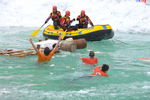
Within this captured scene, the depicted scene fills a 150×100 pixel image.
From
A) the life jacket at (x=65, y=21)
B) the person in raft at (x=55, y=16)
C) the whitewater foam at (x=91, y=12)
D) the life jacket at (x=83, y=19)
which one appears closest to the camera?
the life jacket at (x=65, y=21)

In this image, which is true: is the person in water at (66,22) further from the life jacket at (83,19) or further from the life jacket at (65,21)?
the life jacket at (83,19)

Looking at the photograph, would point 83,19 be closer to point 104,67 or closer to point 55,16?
point 55,16

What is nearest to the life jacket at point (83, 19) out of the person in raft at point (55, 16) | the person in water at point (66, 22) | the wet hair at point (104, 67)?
the person in water at point (66, 22)

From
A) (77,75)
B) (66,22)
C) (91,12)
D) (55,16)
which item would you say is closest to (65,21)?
(66,22)

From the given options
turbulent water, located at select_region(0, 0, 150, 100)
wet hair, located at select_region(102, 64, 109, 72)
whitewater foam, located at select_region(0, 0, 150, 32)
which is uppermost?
whitewater foam, located at select_region(0, 0, 150, 32)

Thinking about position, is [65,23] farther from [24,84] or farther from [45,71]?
[24,84]

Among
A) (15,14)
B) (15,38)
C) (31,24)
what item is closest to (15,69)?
(15,38)

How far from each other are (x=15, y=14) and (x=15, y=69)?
14134 millimetres

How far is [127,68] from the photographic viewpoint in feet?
28.4

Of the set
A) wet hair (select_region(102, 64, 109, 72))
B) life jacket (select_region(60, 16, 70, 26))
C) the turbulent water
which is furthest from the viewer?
life jacket (select_region(60, 16, 70, 26))

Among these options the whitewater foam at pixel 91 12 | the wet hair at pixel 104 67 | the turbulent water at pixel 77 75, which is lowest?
the turbulent water at pixel 77 75

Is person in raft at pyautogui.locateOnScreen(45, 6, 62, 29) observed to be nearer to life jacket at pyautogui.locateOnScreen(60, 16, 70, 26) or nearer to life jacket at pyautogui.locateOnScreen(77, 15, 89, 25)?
life jacket at pyautogui.locateOnScreen(60, 16, 70, 26)

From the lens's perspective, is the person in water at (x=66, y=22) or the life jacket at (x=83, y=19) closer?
the person in water at (x=66, y=22)

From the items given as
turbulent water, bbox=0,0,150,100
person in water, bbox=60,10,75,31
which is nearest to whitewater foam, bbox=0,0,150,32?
turbulent water, bbox=0,0,150,100
